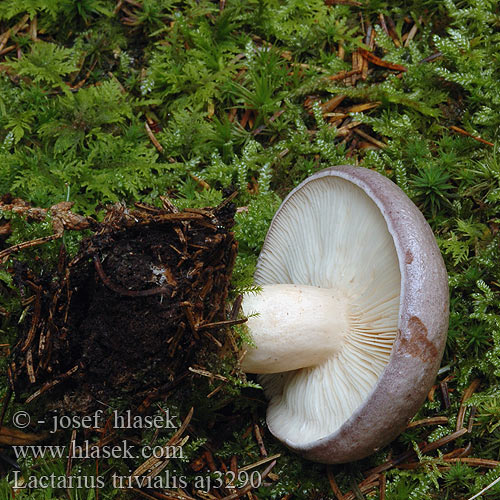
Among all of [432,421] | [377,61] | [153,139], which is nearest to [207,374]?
[432,421]

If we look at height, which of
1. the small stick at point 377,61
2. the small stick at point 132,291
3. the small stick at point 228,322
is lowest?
the small stick at point 228,322

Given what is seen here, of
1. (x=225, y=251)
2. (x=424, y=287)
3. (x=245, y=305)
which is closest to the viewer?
(x=424, y=287)

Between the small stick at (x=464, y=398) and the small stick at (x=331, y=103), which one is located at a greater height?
the small stick at (x=331, y=103)

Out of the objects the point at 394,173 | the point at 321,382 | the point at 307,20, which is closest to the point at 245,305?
the point at 321,382

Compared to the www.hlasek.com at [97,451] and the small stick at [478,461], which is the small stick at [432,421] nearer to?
the small stick at [478,461]

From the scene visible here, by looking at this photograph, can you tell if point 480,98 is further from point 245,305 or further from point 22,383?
point 22,383

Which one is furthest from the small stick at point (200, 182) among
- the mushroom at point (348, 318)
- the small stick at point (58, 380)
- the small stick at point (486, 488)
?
the small stick at point (486, 488)

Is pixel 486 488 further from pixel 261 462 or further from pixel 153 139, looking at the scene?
pixel 153 139

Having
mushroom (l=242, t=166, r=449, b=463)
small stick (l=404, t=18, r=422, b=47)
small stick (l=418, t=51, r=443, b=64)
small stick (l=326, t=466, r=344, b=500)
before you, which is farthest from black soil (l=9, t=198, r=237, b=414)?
small stick (l=404, t=18, r=422, b=47)
